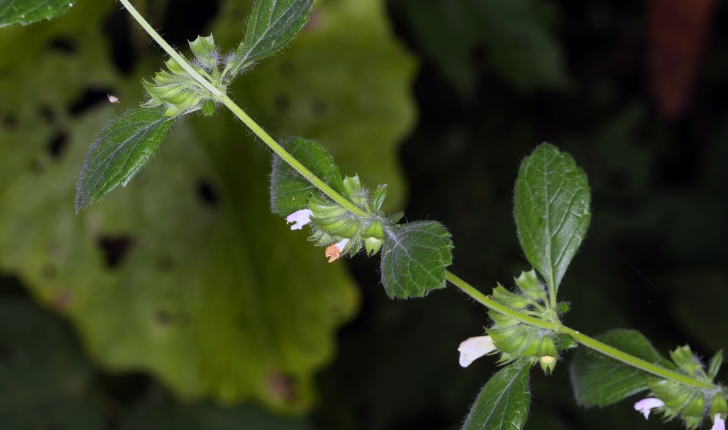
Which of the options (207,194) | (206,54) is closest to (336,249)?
(206,54)

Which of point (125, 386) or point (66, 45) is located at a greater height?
point (66, 45)

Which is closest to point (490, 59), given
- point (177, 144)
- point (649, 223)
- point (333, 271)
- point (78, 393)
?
point (649, 223)

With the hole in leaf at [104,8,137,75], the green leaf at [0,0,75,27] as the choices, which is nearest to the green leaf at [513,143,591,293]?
the green leaf at [0,0,75,27]

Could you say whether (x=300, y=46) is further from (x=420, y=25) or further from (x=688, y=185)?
(x=688, y=185)

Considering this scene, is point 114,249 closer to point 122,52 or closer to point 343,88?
point 122,52

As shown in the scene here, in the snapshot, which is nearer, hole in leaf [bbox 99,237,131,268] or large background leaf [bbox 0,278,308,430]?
hole in leaf [bbox 99,237,131,268]

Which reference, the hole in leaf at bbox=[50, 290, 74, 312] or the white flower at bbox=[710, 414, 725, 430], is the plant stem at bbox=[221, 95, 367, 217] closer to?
the white flower at bbox=[710, 414, 725, 430]

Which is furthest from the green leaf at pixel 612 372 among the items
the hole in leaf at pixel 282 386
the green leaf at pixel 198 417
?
the green leaf at pixel 198 417
